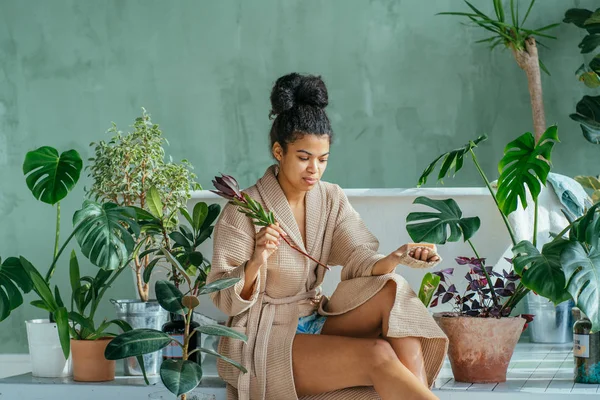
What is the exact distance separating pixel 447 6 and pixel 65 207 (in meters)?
2.16

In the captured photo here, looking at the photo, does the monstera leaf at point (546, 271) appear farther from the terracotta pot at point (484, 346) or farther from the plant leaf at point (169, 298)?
the plant leaf at point (169, 298)

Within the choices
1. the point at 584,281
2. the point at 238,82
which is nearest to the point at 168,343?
the point at 584,281

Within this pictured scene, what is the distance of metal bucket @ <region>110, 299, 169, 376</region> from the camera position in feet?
8.91

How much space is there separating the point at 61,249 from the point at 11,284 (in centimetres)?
18

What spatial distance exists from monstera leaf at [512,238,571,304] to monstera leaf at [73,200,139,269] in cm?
111

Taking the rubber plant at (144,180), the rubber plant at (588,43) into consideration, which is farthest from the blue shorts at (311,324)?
the rubber plant at (588,43)

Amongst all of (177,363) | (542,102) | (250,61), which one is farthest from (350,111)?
(177,363)

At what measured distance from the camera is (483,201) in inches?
129

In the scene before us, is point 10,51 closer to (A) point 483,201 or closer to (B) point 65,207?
(B) point 65,207

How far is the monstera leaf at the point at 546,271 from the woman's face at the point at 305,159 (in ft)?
1.95

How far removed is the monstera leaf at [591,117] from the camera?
2.90 metres

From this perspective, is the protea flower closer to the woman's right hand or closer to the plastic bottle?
the woman's right hand

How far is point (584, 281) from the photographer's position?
84.5 inches

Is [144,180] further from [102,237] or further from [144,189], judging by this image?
[102,237]
